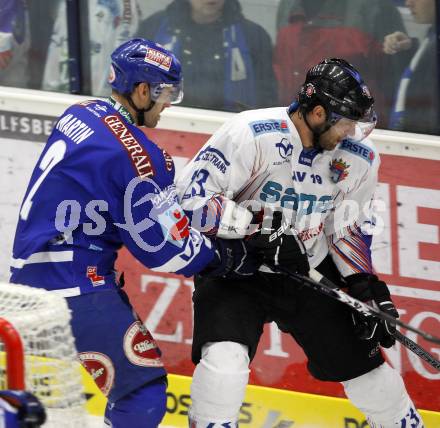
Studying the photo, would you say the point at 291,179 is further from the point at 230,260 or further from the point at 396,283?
the point at 396,283

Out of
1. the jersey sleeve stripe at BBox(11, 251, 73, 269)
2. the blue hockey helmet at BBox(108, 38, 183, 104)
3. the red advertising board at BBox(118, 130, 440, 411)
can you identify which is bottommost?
the red advertising board at BBox(118, 130, 440, 411)

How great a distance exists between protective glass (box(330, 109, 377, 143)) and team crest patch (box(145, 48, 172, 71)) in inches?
19.7

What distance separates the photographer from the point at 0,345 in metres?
3.29

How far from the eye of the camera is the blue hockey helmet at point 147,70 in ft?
11.4

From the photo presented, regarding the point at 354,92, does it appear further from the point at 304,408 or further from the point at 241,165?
the point at 304,408

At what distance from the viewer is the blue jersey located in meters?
3.35

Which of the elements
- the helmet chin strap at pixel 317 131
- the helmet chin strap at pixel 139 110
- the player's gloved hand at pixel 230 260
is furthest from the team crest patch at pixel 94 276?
the helmet chin strap at pixel 317 131

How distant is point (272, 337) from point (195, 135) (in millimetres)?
796

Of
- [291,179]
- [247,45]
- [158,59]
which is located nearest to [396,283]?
[291,179]

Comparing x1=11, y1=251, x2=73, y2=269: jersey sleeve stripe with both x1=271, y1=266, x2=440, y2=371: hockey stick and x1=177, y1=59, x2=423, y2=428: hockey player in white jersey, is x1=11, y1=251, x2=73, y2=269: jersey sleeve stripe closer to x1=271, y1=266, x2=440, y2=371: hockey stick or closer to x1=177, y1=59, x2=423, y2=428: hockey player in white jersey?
x1=177, y1=59, x2=423, y2=428: hockey player in white jersey

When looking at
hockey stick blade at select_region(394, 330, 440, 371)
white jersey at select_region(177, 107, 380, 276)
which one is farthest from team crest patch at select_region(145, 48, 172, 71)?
hockey stick blade at select_region(394, 330, 440, 371)

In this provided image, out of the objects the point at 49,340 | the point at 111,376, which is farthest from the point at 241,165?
the point at 49,340

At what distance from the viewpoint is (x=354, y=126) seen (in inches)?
145

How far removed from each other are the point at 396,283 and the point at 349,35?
902 millimetres
